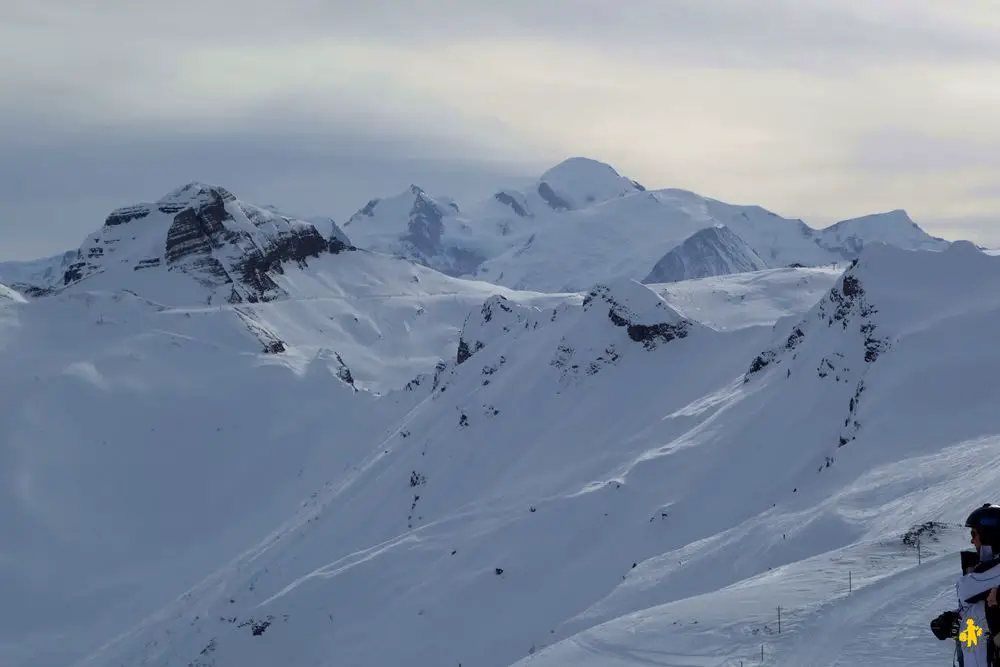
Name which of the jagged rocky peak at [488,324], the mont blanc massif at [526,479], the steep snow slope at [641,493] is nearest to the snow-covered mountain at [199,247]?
the mont blanc massif at [526,479]

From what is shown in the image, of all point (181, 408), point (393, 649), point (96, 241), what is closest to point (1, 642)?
point (181, 408)

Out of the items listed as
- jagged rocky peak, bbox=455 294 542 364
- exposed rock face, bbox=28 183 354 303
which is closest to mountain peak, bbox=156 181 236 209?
exposed rock face, bbox=28 183 354 303

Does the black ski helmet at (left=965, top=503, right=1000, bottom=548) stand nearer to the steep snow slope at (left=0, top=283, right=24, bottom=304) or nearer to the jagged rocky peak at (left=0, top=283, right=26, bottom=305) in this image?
the jagged rocky peak at (left=0, top=283, right=26, bottom=305)

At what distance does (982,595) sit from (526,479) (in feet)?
134

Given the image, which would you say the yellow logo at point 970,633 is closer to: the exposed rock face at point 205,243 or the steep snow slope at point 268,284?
the steep snow slope at point 268,284

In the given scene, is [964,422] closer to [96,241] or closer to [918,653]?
[918,653]

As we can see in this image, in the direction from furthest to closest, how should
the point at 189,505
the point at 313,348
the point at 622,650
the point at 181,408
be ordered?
1. the point at 313,348
2. the point at 181,408
3. the point at 189,505
4. the point at 622,650

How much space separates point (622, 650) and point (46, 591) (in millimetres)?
54015

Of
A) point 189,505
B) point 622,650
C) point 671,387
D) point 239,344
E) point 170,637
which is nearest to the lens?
point 622,650

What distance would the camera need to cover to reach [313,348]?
101m

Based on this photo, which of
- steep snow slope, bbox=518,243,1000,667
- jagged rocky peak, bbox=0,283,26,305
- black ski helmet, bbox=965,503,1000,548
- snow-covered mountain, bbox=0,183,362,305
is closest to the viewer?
black ski helmet, bbox=965,503,1000,548

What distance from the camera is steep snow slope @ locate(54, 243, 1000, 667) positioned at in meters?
25.4

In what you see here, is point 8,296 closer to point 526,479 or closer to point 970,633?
point 526,479

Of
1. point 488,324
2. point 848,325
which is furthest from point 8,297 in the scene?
point 848,325
